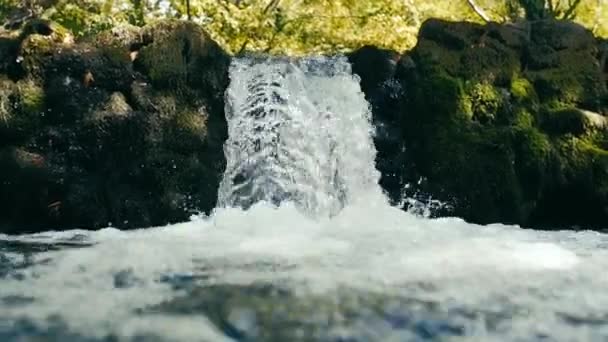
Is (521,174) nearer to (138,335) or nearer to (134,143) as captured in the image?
(134,143)

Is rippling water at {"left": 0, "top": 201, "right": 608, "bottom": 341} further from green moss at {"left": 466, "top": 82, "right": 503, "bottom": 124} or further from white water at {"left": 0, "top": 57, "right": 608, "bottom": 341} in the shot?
green moss at {"left": 466, "top": 82, "right": 503, "bottom": 124}

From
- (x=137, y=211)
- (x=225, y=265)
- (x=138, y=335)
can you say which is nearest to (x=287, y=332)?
(x=138, y=335)

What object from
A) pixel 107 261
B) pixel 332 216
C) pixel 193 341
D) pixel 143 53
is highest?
pixel 143 53

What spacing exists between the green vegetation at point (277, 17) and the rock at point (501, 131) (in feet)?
10.9

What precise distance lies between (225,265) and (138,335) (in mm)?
1717

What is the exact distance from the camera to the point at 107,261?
532 cm

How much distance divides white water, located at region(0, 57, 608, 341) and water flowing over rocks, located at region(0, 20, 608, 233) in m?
0.57

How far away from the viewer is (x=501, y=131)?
356 inches

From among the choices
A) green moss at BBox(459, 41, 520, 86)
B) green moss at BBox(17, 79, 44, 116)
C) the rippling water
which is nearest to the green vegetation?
green moss at BBox(17, 79, 44, 116)

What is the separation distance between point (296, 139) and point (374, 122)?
1.18 metres

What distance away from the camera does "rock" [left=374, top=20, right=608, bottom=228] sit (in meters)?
8.79

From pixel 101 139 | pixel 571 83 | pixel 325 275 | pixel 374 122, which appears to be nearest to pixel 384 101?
pixel 374 122

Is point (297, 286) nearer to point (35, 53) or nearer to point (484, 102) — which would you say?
point (35, 53)

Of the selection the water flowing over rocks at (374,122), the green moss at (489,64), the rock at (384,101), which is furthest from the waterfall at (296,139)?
the green moss at (489,64)
